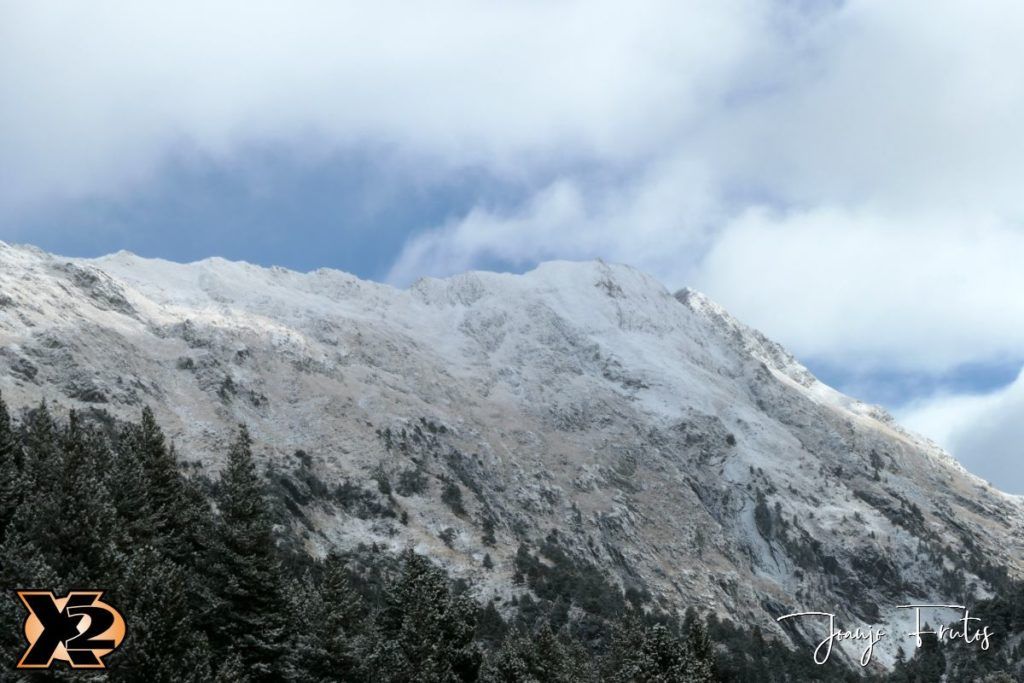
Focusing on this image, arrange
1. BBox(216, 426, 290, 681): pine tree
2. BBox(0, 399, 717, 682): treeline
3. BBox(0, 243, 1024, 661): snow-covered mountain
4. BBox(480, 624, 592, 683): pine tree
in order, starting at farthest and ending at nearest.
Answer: BBox(0, 243, 1024, 661): snow-covered mountain → BBox(480, 624, 592, 683): pine tree → BBox(216, 426, 290, 681): pine tree → BBox(0, 399, 717, 682): treeline

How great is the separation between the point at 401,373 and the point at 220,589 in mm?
133093

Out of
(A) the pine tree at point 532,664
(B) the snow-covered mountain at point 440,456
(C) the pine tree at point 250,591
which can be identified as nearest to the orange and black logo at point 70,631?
(C) the pine tree at point 250,591

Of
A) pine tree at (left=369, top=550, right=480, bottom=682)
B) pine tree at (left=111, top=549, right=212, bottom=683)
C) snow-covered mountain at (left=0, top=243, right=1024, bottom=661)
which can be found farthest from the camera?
snow-covered mountain at (left=0, top=243, right=1024, bottom=661)

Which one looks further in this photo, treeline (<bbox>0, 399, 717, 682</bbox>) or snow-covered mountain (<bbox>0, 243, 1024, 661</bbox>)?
snow-covered mountain (<bbox>0, 243, 1024, 661</bbox>)

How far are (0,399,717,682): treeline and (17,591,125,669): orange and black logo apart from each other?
1.06m

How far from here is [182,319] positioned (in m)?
167

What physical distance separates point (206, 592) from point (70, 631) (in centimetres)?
1588

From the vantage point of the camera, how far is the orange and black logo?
3834 cm

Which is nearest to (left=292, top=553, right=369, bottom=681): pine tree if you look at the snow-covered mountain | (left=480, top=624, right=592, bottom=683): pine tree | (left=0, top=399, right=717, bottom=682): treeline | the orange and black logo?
(left=0, top=399, right=717, bottom=682): treeline

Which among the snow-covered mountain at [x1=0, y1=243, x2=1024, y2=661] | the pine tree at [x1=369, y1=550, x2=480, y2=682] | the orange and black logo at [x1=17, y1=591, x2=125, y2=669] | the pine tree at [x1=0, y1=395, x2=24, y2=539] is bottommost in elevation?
the orange and black logo at [x1=17, y1=591, x2=125, y2=669]

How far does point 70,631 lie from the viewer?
3869cm

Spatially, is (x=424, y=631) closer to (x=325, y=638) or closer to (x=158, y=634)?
(x=325, y=638)
